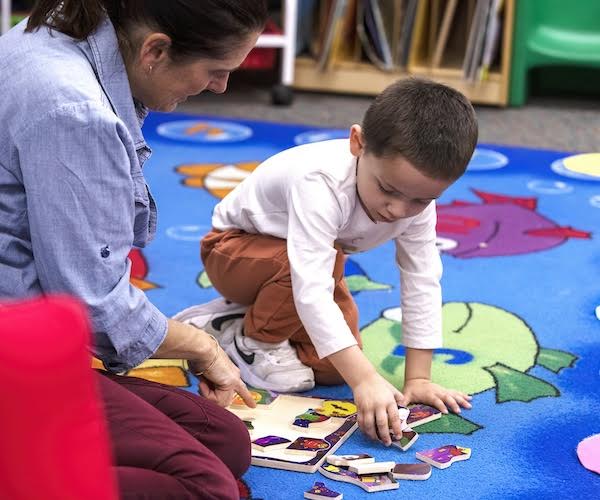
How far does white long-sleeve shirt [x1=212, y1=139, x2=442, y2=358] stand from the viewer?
1.29 metres

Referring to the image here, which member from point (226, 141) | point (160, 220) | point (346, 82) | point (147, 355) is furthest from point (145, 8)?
point (346, 82)

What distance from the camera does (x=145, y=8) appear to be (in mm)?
1002

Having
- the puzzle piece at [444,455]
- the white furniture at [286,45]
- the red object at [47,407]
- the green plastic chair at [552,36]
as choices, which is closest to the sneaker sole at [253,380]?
the puzzle piece at [444,455]

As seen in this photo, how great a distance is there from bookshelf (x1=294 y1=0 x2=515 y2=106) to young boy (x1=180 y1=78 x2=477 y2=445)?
1.81 m

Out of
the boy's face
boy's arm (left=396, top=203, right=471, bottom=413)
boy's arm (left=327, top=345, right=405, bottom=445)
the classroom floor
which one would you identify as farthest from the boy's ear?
the classroom floor

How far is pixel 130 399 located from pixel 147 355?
0.05 meters

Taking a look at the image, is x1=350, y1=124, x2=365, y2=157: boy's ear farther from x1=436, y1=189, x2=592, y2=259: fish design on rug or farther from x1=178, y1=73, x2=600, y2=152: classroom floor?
x1=178, y1=73, x2=600, y2=152: classroom floor

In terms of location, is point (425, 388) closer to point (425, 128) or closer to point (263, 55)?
point (425, 128)

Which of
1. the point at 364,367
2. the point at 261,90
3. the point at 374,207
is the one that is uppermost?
the point at 374,207

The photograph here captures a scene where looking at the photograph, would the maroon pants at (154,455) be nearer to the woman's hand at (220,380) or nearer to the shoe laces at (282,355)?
the woman's hand at (220,380)

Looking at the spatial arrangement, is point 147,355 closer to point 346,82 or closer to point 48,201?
point 48,201

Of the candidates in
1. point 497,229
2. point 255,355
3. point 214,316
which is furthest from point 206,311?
point 497,229

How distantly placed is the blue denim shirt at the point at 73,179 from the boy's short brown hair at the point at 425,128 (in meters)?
0.34

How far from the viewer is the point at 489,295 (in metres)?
1.76
